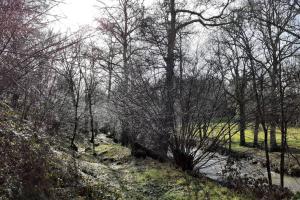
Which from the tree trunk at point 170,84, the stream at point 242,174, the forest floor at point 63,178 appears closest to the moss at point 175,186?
the forest floor at point 63,178

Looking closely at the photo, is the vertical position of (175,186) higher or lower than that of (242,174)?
higher

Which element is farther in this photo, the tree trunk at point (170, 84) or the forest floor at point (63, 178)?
the tree trunk at point (170, 84)

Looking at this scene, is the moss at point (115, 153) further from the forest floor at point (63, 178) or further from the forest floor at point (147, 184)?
the forest floor at point (63, 178)

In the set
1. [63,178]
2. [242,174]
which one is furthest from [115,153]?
[63,178]

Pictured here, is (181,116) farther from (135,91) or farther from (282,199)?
(282,199)

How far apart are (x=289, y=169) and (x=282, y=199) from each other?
771 cm

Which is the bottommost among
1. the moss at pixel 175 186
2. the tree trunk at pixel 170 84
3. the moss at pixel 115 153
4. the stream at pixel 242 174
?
the stream at pixel 242 174

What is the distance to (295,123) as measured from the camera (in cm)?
1229

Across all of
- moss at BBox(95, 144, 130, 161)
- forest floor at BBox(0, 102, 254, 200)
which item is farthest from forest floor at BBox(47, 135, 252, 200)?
moss at BBox(95, 144, 130, 161)

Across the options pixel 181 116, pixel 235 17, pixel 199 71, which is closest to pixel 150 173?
pixel 181 116

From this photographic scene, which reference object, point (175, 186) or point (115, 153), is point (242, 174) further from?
point (175, 186)

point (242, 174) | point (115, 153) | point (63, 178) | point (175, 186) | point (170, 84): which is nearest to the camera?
point (63, 178)

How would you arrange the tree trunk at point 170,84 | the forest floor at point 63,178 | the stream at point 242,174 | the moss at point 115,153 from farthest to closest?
the moss at point 115,153 < the stream at point 242,174 < the tree trunk at point 170,84 < the forest floor at point 63,178

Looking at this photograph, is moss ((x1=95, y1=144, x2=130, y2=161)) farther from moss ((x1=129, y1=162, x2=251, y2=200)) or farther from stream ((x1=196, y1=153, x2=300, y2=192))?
moss ((x1=129, y1=162, x2=251, y2=200))
